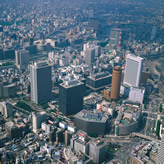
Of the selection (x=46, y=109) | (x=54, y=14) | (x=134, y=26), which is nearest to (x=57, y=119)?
(x=46, y=109)

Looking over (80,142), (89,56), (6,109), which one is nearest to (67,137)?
(80,142)

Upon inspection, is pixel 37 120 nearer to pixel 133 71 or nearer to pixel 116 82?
pixel 116 82

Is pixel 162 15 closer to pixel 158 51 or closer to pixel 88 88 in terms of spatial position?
pixel 158 51

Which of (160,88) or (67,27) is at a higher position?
(67,27)

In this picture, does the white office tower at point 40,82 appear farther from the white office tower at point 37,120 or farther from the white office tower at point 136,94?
the white office tower at point 136,94

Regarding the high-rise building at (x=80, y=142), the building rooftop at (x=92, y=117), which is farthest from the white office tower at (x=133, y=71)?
the high-rise building at (x=80, y=142)

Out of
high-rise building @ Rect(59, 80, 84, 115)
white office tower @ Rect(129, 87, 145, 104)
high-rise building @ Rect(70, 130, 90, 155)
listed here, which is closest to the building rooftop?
high-rise building @ Rect(70, 130, 90, 155)

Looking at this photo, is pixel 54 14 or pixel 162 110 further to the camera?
pixel 54 14
